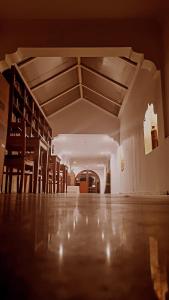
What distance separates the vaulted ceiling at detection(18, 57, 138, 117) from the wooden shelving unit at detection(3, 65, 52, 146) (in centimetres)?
18

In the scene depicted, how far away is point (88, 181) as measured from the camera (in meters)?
22.4

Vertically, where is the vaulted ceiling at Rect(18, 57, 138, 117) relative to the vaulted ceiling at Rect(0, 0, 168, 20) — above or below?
above

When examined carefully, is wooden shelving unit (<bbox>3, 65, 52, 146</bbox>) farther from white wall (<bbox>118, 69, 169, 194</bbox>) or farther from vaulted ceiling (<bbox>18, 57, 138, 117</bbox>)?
white wall (<bbox>118, 69, 169, 194</bbox>)

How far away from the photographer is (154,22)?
3.55 m

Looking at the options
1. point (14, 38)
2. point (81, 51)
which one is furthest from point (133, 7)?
point (14, 38)

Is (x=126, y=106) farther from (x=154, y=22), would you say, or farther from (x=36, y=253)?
(x=36, y=253)

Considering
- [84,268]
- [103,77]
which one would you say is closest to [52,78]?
[103,77]

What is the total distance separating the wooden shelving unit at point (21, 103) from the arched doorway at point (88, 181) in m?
15.4

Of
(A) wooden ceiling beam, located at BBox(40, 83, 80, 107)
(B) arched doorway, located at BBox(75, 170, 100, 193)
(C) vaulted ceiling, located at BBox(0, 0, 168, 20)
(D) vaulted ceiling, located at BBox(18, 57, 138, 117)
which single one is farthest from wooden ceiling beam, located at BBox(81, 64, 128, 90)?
(B) arched doorway, located at BBox(75, 170, 100, 193)

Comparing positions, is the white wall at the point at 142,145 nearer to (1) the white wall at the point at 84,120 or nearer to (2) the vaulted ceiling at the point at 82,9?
(2) the vaulted ceiling at the point at 82,9

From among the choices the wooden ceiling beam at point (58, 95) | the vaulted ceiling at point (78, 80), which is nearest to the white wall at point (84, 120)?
the vaulted ceiling at point (78, 80)

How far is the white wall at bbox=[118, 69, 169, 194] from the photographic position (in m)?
3.42

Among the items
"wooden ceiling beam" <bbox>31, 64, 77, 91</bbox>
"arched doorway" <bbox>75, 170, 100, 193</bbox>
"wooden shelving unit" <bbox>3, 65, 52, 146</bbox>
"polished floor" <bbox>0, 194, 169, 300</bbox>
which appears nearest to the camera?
"polished floor" <bbox>0, 194, 169, 300</bbox>

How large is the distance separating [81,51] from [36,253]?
3.80 metres
